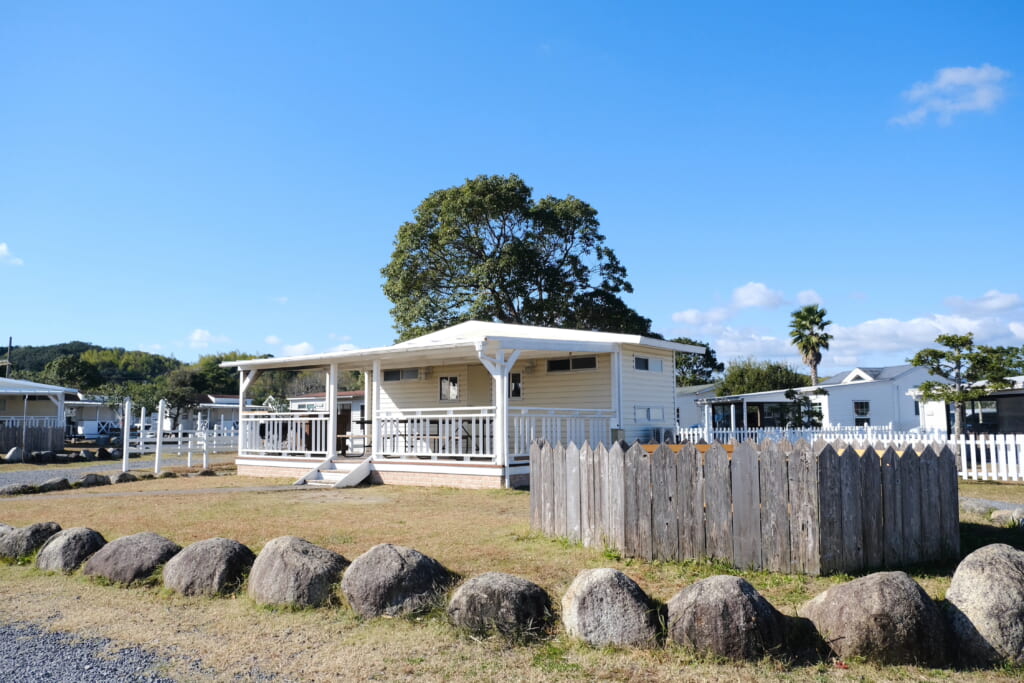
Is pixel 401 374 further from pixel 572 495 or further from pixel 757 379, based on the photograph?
pixel 757 379

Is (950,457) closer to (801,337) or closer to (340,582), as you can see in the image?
(340,582)

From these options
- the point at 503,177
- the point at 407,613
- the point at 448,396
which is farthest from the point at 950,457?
the point at 503,177

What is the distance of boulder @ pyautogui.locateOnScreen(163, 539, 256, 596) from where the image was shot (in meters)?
6.66

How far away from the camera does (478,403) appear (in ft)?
A: 68.2

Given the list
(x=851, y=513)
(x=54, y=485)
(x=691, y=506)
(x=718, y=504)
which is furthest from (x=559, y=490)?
(x=54, y=485)

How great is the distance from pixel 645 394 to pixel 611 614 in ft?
48.7

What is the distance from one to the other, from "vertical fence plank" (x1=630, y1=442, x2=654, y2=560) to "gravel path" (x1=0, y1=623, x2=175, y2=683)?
13.5 ft

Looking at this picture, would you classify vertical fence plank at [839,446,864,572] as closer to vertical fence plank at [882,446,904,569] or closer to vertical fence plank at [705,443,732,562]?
vertical fence plank at [882,446,904,569]

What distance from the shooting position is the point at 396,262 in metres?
36.3

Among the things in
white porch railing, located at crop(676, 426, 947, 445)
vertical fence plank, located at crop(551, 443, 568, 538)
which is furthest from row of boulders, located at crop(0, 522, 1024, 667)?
white porch railing, located at crop(676, 426, 947, 445)

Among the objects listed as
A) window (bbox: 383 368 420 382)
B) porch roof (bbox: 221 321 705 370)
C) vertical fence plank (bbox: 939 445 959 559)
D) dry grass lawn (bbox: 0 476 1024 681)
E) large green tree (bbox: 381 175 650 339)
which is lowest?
dry grass lawn (bbox: 0 476 1024 681)

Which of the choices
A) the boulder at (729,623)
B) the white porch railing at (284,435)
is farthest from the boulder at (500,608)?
the white porch railing at (284,435)

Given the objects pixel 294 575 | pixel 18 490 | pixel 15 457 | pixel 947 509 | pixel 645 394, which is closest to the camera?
pixel 294 575

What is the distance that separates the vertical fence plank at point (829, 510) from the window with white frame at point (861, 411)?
36.1 meters
